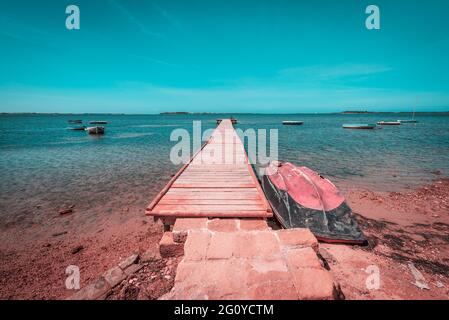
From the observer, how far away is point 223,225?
4301 millimetres

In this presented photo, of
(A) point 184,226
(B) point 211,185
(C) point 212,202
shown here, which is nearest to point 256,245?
(A) point 184,226

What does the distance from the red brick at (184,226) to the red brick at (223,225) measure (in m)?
0.14

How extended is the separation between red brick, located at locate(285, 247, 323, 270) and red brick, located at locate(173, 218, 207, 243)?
5.71ft

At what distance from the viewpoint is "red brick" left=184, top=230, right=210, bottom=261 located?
3.17 m

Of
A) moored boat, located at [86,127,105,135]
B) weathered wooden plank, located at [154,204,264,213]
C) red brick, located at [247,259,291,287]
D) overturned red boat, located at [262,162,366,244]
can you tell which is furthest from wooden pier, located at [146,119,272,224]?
moored boat, located at [86,127,105,135]

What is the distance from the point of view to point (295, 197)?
6047 mm

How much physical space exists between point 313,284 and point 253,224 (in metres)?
1.93

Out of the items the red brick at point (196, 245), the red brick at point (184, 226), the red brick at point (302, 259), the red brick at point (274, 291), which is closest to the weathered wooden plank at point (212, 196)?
the red brick at point (184, 226)

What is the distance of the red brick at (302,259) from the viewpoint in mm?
2939

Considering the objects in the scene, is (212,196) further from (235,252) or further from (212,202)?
(235,252)

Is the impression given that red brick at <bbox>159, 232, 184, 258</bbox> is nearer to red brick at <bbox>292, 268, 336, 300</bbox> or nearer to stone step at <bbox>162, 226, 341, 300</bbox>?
stone step at <bbox>162, 226, 341, 300</bbox>
